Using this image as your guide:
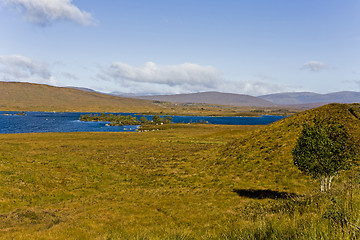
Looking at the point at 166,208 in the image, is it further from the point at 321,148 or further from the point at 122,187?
the point at 321,148

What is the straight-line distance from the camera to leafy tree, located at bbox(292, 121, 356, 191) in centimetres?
1930

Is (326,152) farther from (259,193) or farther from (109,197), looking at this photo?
(109,197)

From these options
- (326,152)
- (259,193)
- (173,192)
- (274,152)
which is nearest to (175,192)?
(173,192)

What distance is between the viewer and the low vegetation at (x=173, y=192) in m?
11.7

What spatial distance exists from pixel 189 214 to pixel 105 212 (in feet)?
26.3

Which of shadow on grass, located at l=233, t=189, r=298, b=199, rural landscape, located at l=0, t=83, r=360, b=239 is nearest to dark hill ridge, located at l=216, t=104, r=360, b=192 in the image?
rural landscape, located at l=0, t=83, r=360, b=239

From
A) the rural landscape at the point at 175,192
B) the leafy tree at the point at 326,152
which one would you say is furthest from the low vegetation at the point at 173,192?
the leafy tree at the point at 326,152

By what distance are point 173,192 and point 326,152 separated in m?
18.7

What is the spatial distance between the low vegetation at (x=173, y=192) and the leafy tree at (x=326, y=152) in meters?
2.23

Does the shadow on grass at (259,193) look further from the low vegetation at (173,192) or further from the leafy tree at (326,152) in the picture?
the leafy tree at (326,152)

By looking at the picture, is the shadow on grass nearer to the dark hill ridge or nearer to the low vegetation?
the low vegetation

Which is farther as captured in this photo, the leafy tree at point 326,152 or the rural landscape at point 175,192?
the leafy tree at point 326,152

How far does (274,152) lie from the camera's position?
3862 centimetres

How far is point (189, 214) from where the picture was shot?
21.2 m
